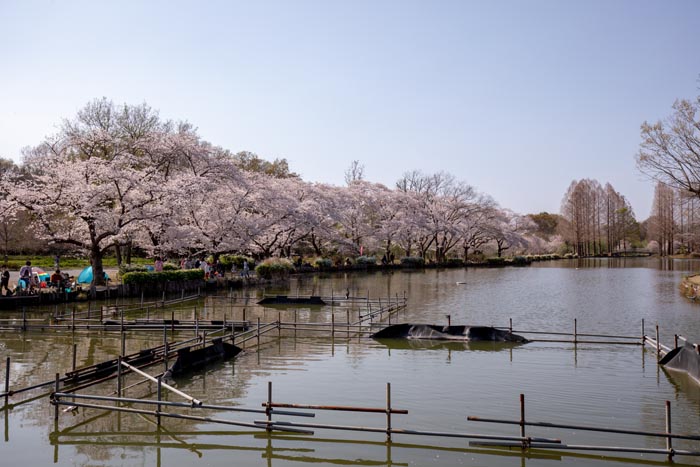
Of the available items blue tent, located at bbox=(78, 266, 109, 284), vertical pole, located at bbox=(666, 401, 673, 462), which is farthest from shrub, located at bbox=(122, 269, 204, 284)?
vertical pole, located at bbox=(666, 401, 673, 462)

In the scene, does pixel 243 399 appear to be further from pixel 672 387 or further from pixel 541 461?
pixel 672 387

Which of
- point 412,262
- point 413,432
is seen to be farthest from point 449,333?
point 412,262

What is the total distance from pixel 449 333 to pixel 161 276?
58.3 ft

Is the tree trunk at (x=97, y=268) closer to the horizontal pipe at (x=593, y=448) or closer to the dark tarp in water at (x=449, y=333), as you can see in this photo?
the dark tarp in water at (x=449, y=333)

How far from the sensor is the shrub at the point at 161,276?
28750 mm

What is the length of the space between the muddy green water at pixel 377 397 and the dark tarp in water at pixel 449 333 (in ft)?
1.58

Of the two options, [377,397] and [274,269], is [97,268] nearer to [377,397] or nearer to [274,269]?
[274,269]

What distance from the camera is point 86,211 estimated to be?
27.7 m

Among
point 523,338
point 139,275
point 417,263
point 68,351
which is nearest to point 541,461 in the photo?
point 523,338

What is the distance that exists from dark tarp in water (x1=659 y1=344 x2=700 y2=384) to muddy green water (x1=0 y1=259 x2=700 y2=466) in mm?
336

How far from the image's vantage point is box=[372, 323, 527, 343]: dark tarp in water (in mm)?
18297

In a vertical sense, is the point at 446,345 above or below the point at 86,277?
below

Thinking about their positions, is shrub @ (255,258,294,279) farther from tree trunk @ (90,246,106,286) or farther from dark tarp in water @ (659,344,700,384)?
dark tarp in water @ (659,344,700,384)

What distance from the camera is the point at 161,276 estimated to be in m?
30.2
